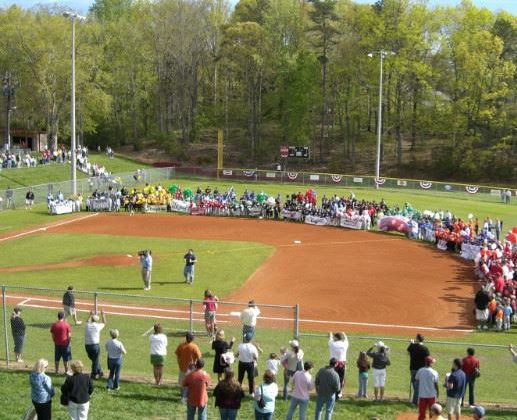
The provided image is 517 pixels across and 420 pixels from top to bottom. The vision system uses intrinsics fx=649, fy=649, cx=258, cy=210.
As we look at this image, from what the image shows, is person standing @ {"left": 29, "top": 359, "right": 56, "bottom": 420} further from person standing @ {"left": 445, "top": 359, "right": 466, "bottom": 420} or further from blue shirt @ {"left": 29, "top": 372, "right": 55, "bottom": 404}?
person standing @ {"left": 445, "top": 359, "right": 466, "bottom": 420}

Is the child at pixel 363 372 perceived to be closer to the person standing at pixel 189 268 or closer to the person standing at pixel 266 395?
the person standing at pixel 266 395

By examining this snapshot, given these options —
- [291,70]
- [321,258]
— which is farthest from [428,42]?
[321,258]

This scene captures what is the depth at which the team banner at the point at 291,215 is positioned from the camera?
146 feet

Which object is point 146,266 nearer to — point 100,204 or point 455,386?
point 455,386

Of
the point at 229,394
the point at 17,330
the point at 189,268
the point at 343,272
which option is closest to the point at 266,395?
the point at 229,394

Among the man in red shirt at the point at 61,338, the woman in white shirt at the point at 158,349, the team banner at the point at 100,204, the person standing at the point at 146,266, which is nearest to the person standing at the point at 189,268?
the person standing at the point at 146,266

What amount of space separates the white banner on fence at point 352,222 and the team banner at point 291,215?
323cm

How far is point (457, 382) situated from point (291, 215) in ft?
107

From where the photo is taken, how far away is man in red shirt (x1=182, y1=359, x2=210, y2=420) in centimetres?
1123

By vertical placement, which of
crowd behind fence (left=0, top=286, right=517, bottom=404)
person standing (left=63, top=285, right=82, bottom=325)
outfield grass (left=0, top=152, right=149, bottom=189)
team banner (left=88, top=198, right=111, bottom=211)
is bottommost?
crowd behind fence (left=0, top=286, right=517, bottom=404)

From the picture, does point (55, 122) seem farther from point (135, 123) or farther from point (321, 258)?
point (321, 258)

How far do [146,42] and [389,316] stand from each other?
75.1m

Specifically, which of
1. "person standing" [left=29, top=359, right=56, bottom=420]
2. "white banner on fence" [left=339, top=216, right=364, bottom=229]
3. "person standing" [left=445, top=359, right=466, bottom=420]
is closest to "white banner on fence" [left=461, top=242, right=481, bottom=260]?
"white banner on fence" [left=339, top=216, right=364, bottom=229]

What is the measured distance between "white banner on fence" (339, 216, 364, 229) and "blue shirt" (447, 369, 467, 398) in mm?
29247
